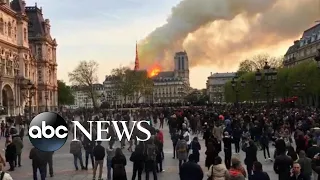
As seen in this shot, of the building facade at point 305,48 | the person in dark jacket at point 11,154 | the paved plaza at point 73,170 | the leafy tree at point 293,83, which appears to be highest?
the building facade at point 305,48

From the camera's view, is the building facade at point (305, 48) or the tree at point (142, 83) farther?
the tree at point (142, 83)

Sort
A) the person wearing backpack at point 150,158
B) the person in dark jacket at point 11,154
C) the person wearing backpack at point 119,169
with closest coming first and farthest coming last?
the person wearing backpack at point 119,169 < the person wearing backpack at point 150,158 < the person in dark jacket at point 11,154

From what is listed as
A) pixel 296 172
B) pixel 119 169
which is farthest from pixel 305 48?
pixel 296 172

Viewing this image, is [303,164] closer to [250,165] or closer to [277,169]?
[277,169]

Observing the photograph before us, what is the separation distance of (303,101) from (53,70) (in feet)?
176

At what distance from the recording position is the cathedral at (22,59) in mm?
72412

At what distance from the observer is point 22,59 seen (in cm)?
8181

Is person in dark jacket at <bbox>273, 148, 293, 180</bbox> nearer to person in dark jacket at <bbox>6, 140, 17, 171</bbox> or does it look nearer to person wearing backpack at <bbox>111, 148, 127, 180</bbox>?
person wearing backpack at <bbox>111, 148, 127, 180</bbox>

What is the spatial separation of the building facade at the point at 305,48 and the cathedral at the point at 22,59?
177 ft

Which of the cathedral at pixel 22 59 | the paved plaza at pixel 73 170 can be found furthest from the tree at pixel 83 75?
the paved plaza at pixel 73 170

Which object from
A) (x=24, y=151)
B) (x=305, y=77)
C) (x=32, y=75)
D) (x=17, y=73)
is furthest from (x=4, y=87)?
(x=305, y=77)

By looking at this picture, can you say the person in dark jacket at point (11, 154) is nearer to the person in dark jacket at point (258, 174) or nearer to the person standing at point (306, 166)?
the person standing at point (306, 166)

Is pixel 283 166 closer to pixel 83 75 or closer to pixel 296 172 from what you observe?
pixel 296 172

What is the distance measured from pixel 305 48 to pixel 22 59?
63768 millimetres
